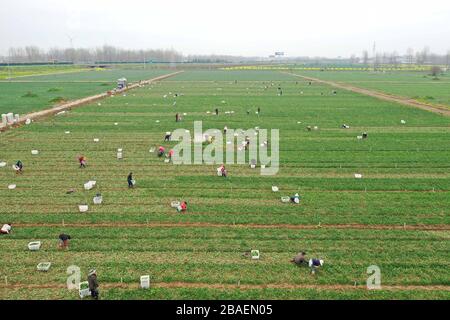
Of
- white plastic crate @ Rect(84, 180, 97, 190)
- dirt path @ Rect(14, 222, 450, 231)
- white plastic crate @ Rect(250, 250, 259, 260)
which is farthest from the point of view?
white plastic crate @ Rect(84, 180, 97, 190)

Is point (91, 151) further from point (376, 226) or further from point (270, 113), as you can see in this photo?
point (270, 113)

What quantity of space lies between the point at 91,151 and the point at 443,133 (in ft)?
116

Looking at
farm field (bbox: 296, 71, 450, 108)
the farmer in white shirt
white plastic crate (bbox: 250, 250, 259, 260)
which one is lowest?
white plastic crate (bbox: 250, 250, 259, 260)

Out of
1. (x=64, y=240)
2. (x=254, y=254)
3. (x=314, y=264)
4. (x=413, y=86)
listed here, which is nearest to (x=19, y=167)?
(x=64, y=240)

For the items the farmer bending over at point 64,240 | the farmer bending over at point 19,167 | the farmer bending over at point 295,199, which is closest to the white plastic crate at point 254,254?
the farmer bending over at point 295,199

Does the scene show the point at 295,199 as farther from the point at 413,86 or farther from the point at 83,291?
the point at 413,86

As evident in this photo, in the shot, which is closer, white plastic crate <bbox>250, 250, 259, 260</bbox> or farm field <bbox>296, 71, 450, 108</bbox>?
white plastic crate <bbox>250, 250, 259, 260</bbox>

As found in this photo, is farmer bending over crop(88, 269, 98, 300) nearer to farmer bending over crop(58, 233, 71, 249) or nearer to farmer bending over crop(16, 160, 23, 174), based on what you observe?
farmer bending over crop(58, 233, 71, 249)

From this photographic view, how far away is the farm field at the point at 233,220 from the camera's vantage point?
13758mm

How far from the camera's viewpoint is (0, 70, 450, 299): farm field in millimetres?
13758

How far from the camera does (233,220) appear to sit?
1891cm

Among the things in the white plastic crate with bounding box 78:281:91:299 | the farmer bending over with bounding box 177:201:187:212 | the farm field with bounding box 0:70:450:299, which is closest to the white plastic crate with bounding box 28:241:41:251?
the farm field with bounding box 0:70:450:299

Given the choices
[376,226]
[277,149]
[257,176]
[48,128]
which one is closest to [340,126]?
[277,149]
